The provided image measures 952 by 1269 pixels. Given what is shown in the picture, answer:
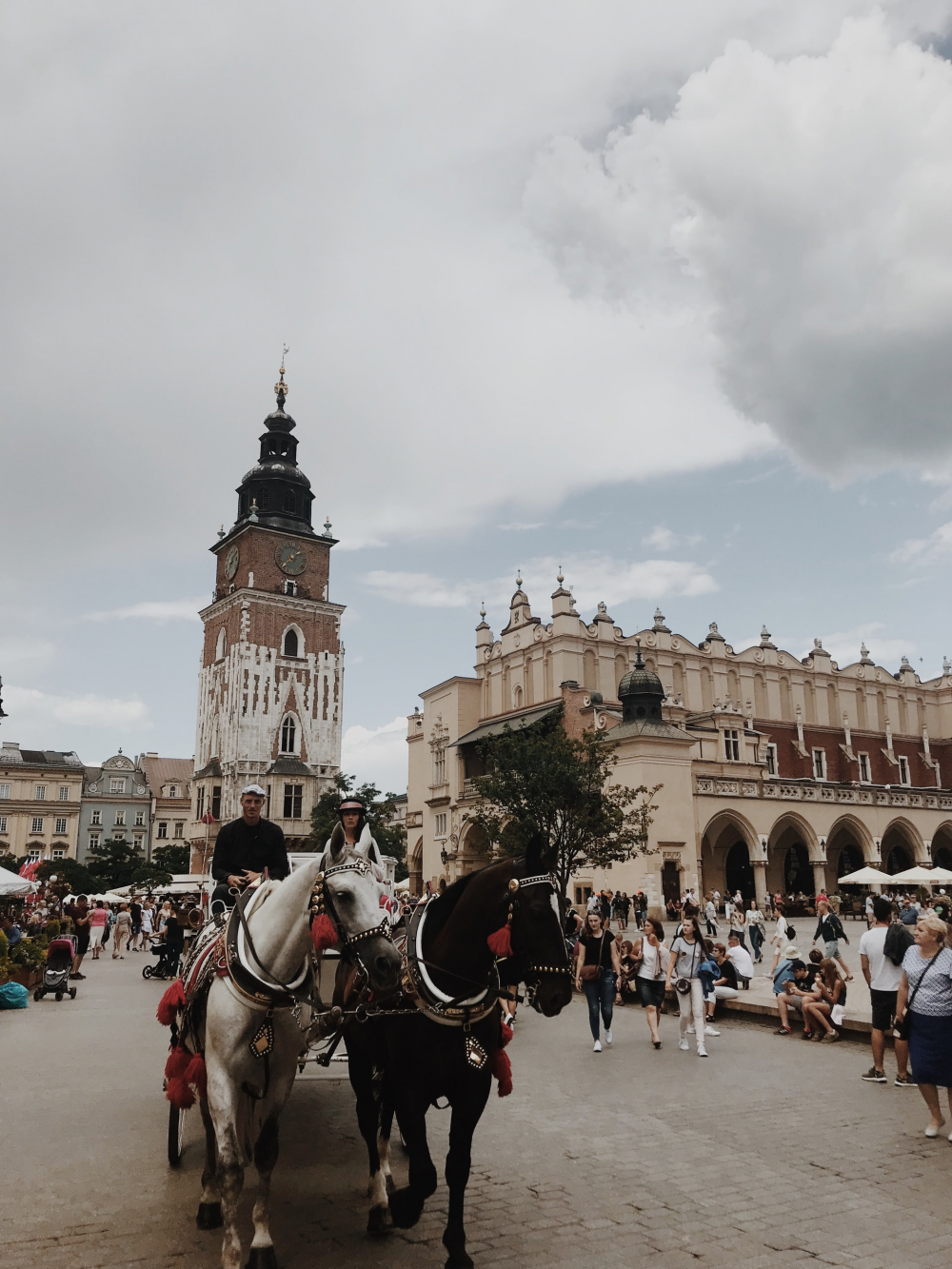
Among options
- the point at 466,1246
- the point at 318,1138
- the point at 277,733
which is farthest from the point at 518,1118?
the point at 277,733

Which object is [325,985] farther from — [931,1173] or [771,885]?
[771,885]

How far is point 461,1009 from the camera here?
4.93 m

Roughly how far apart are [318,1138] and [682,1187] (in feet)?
9.03

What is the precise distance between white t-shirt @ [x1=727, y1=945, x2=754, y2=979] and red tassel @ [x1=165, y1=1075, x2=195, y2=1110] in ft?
40.4

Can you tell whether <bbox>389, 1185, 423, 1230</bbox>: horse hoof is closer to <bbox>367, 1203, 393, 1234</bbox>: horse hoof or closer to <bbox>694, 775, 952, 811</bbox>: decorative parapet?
<bbox>367, 1203, 393, 1234</bbox>: horse hoof

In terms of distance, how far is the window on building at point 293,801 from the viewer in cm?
6150

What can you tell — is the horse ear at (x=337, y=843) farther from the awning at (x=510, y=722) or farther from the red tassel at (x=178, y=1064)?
the awning at (x=510, y=722)

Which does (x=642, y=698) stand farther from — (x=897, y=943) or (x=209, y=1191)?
(x=209, y=1191)

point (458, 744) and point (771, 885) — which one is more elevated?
point (458, 744)

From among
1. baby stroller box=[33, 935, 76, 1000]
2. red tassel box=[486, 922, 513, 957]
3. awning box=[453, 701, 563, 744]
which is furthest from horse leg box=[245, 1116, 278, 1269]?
awning box=[453, 701, 563, 744]

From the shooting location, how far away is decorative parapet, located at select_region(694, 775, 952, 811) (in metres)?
38.7

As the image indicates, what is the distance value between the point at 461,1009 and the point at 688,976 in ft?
23.8

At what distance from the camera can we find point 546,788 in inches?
1084

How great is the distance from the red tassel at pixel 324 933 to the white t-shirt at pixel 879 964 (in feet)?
21.4
